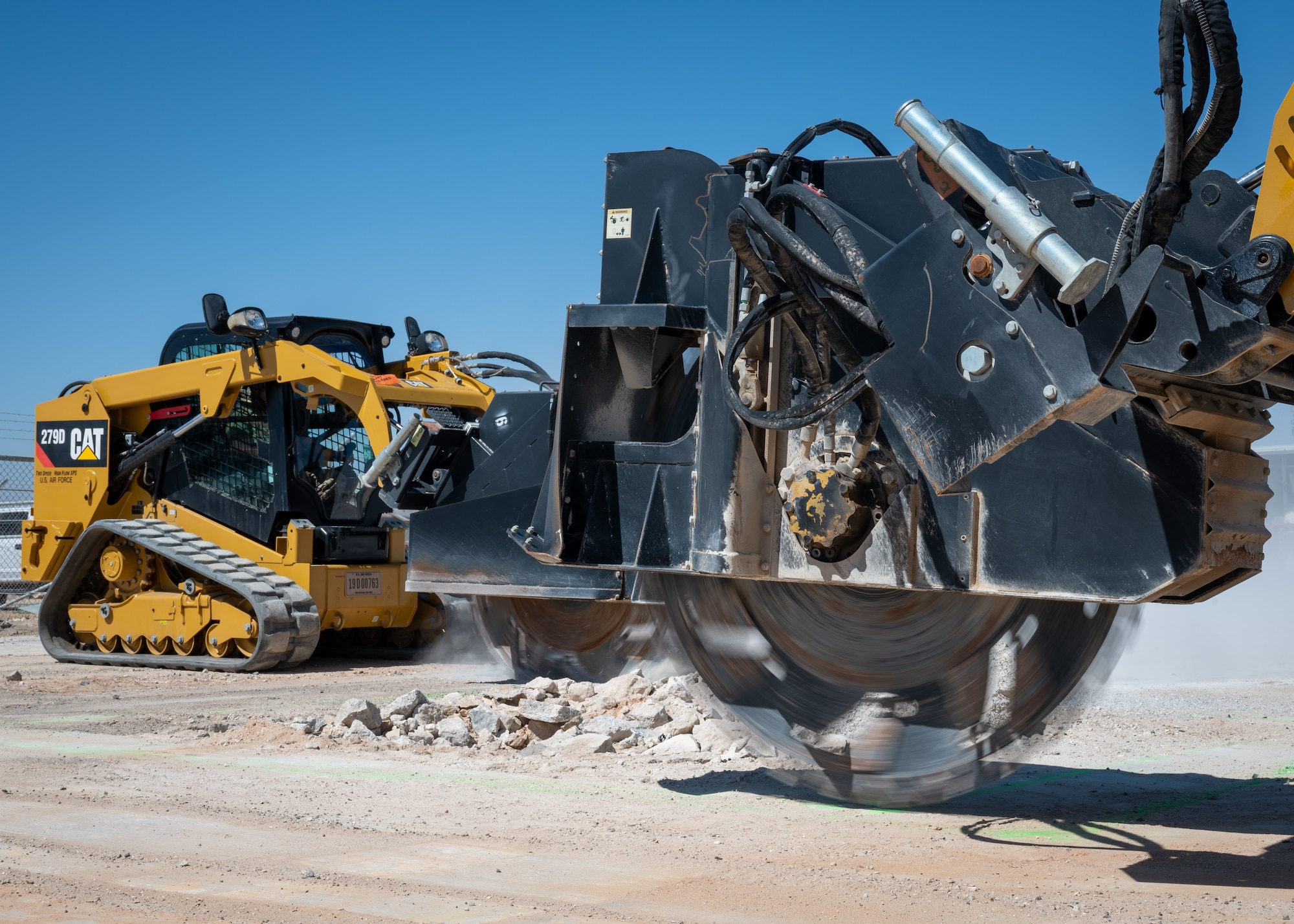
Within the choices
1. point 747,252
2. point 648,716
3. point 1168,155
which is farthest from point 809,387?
point 648,716

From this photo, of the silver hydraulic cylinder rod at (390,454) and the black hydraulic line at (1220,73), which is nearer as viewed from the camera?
the black hydraulic line at (1220,73)

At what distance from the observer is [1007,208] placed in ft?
10.7

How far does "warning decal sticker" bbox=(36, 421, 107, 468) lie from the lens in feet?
38.2

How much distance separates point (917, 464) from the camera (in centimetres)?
403

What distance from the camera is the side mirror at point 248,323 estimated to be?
34.6ft

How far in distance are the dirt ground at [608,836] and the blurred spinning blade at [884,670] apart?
11cm

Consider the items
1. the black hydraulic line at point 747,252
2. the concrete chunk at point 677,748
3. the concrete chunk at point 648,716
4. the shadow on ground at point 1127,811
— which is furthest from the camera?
the concrete chunk at point 648,716

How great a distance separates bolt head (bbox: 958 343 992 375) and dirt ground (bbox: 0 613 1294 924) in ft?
3.91

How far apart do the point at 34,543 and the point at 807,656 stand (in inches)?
373

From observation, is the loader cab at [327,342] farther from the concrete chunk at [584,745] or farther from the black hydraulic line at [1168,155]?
the black hydraulic line at [1168,155]

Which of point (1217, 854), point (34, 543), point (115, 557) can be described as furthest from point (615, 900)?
point (34, 543)

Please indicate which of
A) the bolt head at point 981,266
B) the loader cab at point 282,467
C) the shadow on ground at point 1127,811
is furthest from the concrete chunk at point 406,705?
the loader cab at point 282,467

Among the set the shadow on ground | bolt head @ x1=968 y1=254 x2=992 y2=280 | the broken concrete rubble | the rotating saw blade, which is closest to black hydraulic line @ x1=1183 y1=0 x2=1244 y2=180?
bolt head @ x1=968 y1=254 x2=992 y2=280

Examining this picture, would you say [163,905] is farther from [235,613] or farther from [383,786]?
[235,613]
